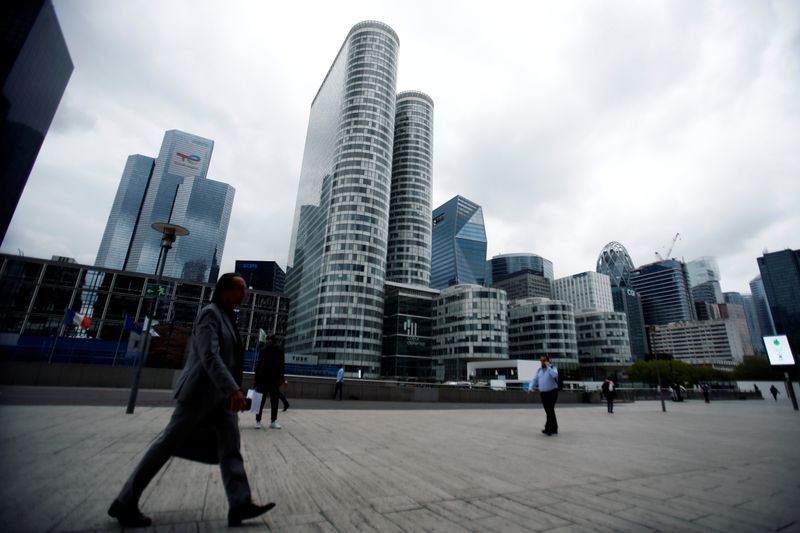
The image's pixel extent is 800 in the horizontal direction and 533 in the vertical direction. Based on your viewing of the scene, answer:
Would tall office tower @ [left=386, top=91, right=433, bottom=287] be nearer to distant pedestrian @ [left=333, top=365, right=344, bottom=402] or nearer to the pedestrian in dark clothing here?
distant pedestrian @ [left=333, top=365, right=344, bottom=402]

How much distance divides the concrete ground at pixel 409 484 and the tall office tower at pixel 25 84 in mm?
1718

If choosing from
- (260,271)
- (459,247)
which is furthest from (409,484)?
(260,271)

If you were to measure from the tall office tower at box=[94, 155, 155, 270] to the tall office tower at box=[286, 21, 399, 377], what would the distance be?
11941 centimetres

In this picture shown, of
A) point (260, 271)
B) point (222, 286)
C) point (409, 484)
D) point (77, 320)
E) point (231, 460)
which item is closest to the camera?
point (231, 460)

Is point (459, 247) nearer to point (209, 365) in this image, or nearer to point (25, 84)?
point (209, 365)

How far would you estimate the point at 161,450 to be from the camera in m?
2.63

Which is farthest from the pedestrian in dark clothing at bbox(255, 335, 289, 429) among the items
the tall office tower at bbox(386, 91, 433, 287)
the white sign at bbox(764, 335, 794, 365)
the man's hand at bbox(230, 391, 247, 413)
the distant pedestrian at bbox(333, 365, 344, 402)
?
the tall office tower at bbox(386, 91, 433, 287)

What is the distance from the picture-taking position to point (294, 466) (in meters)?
4.39

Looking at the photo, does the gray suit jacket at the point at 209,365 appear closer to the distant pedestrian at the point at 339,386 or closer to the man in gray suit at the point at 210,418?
the man in gray suit at the point at 210,418

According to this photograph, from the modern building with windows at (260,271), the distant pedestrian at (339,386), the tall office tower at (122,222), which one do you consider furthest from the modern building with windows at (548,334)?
the tall office tower at (122,222)

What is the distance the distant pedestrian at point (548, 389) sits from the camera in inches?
341

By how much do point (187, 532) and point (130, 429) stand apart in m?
5.83

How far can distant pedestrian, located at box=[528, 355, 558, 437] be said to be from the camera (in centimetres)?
866

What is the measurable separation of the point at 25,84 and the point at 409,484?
461 cm
